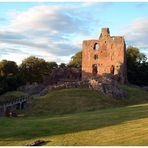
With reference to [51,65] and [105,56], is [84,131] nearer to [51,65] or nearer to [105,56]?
[105,56]

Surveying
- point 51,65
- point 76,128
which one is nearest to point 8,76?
point 51,65

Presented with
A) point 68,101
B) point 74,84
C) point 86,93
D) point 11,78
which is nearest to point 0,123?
point 68,101

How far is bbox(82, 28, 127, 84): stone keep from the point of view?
75375mm

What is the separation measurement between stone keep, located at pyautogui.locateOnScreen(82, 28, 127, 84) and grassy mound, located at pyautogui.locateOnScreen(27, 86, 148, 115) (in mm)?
16093

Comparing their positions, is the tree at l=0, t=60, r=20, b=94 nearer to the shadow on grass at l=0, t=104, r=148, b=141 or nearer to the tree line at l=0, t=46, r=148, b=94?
the tree line at l=0, t=46, r=148, b=94

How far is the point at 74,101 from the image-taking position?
5188 centimetres

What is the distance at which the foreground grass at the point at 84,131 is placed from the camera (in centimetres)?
2388

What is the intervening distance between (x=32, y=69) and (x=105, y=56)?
1970 cm

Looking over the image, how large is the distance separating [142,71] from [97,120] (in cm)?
5148

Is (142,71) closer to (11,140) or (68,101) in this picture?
(68,101)

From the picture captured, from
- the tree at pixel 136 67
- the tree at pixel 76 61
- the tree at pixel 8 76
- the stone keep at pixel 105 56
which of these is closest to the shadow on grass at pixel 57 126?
the tree at pixel 8 76

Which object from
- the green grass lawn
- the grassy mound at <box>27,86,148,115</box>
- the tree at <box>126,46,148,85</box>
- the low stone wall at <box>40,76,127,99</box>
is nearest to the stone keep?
the tree at <box>126,46,148,85</box>

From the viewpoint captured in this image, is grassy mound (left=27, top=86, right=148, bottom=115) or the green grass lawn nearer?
the green grass lawn

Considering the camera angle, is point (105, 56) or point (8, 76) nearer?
point (8, 76)
